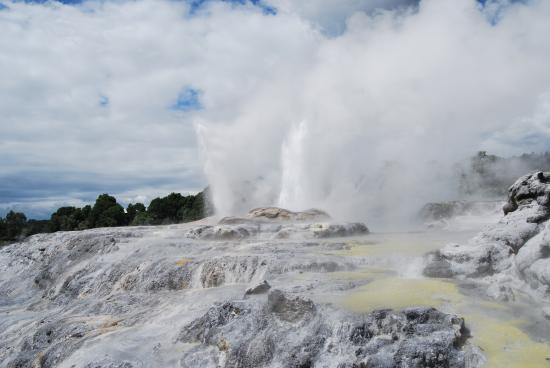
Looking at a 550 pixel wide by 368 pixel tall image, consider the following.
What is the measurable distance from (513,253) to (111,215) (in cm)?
4225

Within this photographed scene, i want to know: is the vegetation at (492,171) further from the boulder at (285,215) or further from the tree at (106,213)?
the tree at (106,213)

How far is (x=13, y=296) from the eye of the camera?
1917cm

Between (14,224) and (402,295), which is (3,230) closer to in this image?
(14,224)

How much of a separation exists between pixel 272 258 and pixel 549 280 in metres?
7.56

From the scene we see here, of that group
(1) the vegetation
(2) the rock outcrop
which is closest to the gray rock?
(2) the rock outcrop

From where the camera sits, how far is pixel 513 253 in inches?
437

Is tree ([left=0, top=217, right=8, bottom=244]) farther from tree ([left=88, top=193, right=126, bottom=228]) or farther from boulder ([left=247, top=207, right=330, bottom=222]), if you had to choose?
boulder ([left=247, top=207, right=330, bottom=222])

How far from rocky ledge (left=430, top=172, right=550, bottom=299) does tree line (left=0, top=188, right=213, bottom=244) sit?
33.5 meters

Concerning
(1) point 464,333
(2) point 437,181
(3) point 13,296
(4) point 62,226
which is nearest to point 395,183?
(2) point 437,181

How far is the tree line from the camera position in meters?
46.5

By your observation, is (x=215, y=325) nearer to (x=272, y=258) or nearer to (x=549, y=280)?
(x=272, y=258)

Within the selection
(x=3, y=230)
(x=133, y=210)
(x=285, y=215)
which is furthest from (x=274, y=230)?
(x=3, y=230)

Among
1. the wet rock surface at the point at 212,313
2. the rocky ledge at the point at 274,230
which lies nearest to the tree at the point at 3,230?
the wet rock surface at the point at 212,313

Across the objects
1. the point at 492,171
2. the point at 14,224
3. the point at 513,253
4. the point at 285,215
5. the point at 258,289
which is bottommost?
the point at 258,289
